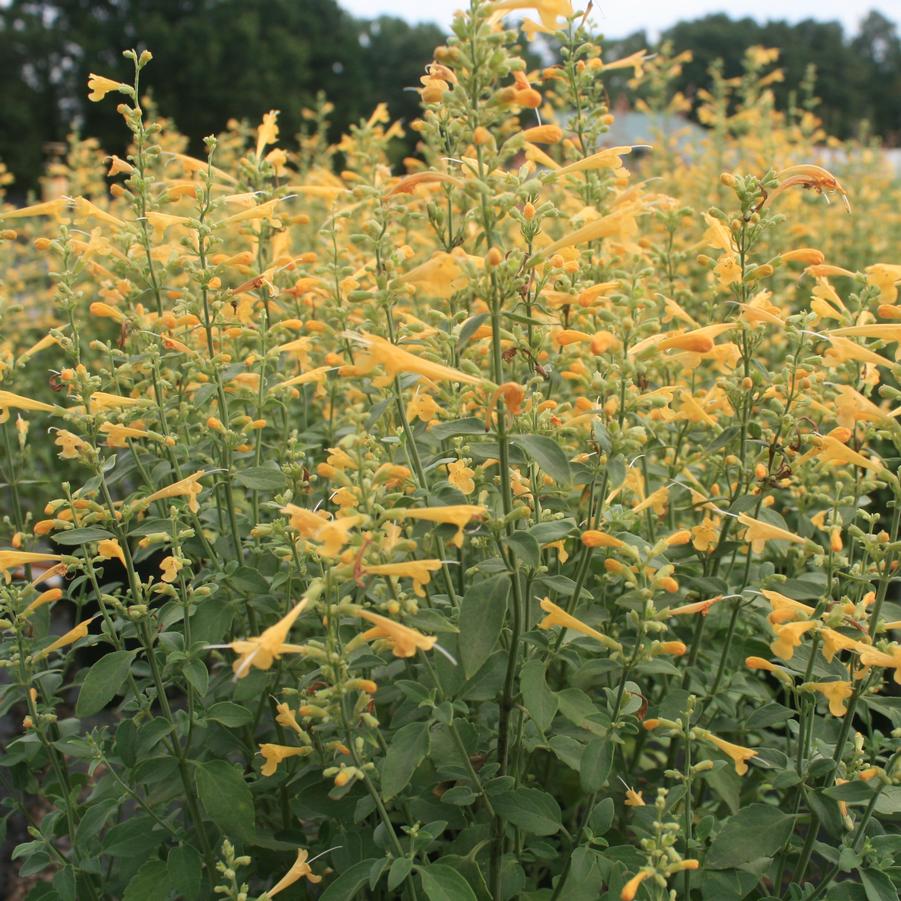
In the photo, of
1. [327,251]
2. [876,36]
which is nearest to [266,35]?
[327,251]

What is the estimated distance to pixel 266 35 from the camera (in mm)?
45031

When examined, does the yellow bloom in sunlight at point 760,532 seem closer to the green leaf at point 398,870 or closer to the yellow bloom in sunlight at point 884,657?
the yellow bloom in sunlight at point 884,657

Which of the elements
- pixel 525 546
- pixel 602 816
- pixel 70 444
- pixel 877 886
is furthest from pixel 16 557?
pixel 877 886

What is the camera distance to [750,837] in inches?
96.1

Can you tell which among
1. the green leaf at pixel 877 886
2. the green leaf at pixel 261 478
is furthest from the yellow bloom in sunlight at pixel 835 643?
the green leaf at pixel 261 478

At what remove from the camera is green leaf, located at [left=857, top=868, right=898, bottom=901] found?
233cm

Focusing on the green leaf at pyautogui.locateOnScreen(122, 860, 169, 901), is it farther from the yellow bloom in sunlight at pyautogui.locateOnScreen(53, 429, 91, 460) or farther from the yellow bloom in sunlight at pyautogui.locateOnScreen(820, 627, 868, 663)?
the yellow bloom in sunlight at pyautogui.locateOnScreen(820, 627, 868, 663)

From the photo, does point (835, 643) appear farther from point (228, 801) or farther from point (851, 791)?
point (228, 801)

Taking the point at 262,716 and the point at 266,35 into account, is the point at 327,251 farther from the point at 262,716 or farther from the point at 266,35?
the point at 266,35

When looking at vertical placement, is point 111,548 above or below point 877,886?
above

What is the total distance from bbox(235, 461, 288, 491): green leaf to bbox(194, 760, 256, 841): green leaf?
2.81 feet

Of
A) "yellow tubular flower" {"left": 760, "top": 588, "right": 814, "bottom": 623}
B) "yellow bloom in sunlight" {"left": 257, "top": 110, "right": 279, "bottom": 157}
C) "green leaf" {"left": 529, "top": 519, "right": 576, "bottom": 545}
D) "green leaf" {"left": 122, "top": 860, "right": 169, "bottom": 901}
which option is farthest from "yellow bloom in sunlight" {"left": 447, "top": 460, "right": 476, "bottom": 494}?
"yellow bloom in sunlight" {"left": 257, "top": 110, "right": 279, "bottom": 157}

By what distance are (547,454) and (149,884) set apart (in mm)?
1768

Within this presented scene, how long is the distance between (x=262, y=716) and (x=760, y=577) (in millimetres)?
1963
